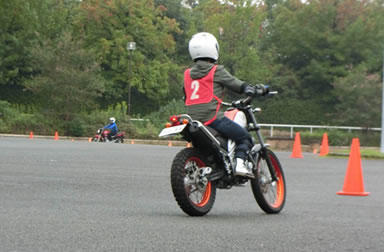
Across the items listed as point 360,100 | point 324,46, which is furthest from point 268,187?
point 324,46

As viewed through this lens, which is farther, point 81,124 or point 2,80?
point 2,80

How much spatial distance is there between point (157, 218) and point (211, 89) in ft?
4.78

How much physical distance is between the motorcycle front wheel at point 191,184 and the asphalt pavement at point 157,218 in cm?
14

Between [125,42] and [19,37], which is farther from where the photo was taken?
[19,37]

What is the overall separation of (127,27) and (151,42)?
7.39 ft

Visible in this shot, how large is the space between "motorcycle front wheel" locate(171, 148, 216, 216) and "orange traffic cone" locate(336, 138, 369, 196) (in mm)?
4294

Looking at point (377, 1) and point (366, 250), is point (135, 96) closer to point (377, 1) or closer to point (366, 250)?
point (377, 1)

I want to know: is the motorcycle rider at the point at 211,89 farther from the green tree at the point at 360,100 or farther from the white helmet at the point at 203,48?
the green tree at the point at 360,100

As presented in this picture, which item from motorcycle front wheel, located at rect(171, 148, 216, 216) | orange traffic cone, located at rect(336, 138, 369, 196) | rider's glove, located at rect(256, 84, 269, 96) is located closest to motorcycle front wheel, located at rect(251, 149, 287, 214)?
motorcycle front wheel, located at rect(171, 148, 216, 216)

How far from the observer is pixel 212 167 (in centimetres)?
864

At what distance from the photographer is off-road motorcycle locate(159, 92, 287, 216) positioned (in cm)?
814

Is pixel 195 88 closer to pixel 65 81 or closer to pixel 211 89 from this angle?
pixel 211 89

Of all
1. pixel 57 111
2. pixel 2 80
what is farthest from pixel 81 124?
pixel 2 80

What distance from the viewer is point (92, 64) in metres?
51.6
